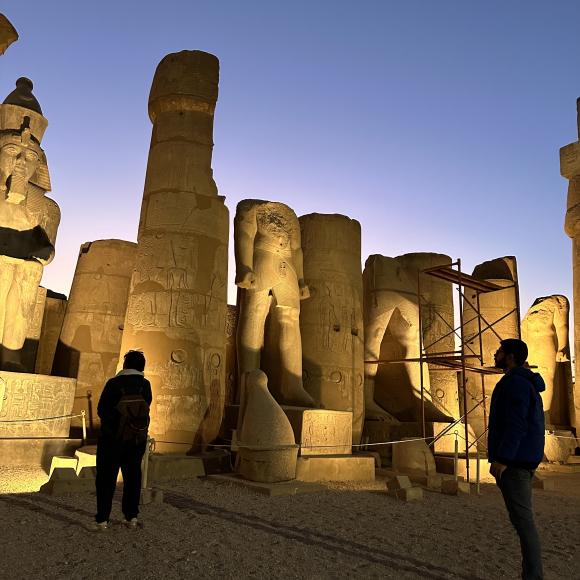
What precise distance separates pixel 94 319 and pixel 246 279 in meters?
3.97

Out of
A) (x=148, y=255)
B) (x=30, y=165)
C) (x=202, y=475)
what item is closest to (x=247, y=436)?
(x=202, y=475)

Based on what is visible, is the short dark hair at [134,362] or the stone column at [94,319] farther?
the stone column at [94,319]

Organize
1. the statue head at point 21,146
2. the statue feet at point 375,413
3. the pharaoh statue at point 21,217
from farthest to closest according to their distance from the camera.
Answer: the statue feet at point 375,413, the statue head at point 21,146, the pharaoh statue at point 21,217

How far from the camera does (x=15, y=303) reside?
8281 millimetres

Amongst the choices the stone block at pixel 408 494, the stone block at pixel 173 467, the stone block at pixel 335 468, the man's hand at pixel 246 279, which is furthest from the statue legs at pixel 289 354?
the stone block at pixel 408 494

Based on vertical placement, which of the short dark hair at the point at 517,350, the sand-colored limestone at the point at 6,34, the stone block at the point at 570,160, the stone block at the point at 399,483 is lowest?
the stone block at the point at 399,483

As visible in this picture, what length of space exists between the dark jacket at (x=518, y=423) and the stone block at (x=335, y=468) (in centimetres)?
450

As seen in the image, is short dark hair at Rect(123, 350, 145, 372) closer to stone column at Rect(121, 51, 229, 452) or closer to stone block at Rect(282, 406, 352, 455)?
stone column at Rect(121, 51, 229, 452)

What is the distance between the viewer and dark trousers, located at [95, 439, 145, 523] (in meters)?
3.96

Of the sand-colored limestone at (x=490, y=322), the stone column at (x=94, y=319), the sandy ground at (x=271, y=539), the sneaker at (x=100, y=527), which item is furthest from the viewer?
the sand-colored limestone at (x=490, y=322)

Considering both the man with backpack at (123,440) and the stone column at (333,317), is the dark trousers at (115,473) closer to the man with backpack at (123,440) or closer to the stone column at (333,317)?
the man with backpack at (123,440)

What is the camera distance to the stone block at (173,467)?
6812 millimetres

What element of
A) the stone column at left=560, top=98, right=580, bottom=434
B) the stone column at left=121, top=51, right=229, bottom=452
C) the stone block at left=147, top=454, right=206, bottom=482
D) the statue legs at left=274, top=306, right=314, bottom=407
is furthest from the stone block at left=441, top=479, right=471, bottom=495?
the stone column at left=560, top=98, right=580, bottom=434

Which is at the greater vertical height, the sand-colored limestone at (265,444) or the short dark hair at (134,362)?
the short dark hair at (134,362)
